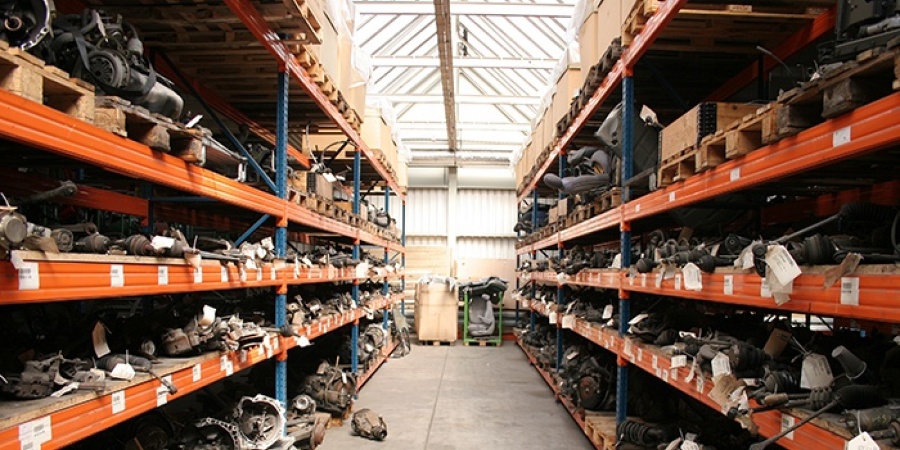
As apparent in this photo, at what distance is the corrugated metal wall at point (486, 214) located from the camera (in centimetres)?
1641

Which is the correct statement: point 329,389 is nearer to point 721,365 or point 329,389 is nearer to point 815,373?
point 721,365

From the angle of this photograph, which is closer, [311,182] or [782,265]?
[782,265]

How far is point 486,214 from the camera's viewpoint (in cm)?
1647

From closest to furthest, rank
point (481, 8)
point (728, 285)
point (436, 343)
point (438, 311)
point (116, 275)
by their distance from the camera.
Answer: point (116, 275), point (728, 285), point (481, 8), point (438, 311), point (436, 343)

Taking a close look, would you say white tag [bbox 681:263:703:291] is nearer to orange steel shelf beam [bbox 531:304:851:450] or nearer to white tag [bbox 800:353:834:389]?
orange steel shelf beam [bbox 531:304:851:450]

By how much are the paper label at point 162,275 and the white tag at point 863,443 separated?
2.93 meters

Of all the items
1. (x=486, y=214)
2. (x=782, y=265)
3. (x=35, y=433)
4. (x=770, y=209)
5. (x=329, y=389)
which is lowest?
(x=329, y=389)

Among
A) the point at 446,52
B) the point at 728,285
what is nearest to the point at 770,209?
the point at 728,285

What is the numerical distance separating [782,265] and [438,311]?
10985mm

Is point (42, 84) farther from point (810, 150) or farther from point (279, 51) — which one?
point (810, 150)

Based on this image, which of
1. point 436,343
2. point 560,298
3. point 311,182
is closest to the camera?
point 311,182

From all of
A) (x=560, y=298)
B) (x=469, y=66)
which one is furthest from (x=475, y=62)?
(x=560, y=298)

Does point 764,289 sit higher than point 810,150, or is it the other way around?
point 810,150

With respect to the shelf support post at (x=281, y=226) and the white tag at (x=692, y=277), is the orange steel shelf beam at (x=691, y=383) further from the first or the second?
the shelf support post at (x=281, y=226)
